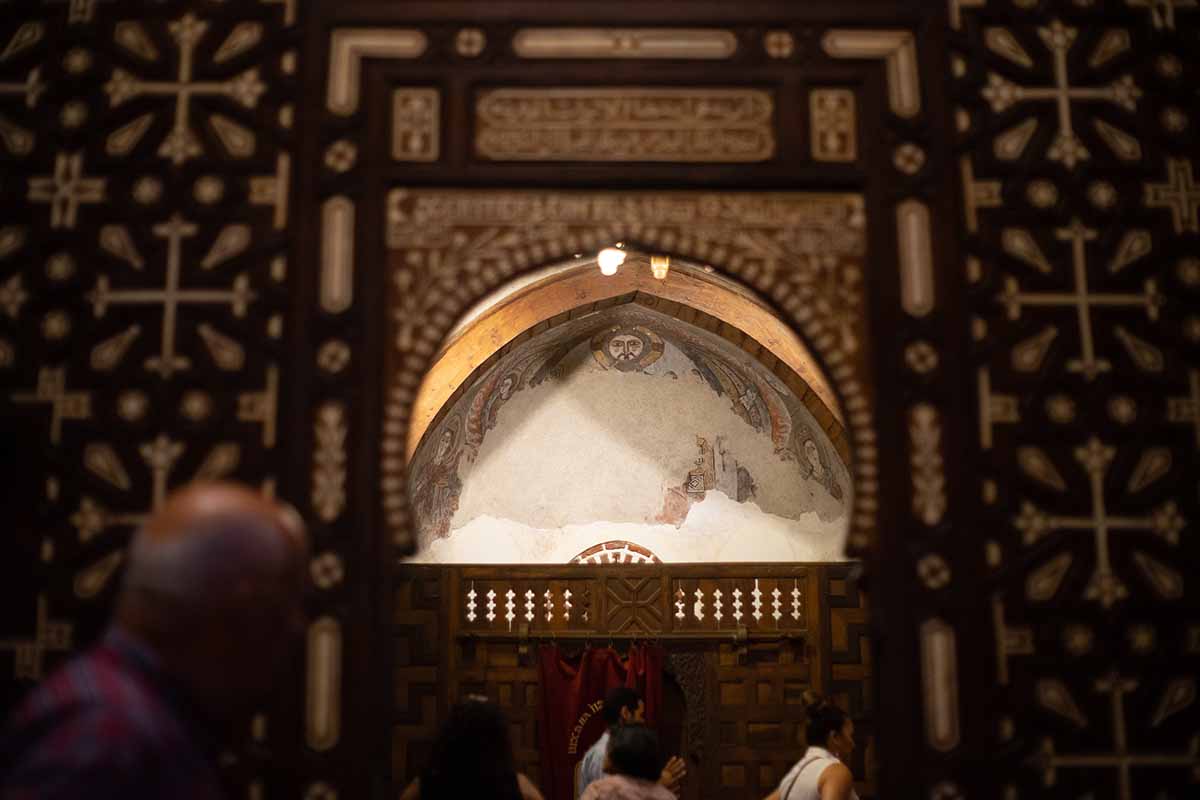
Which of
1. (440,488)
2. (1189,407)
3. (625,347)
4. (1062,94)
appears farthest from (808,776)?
(625,347)

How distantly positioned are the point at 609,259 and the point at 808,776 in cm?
436

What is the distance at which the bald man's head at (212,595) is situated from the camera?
8.22ft

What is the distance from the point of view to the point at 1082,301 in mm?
5145

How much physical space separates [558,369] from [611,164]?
236 inches

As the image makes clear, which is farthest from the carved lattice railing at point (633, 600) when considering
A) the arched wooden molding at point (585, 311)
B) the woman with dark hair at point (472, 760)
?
the woman with dark hair at point (472, 760)

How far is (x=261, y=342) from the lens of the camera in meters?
5.04

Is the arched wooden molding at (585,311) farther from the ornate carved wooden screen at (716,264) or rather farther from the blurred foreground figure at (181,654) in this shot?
the blurred foreground figure at (181,654)

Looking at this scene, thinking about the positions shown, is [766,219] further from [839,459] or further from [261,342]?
[839,459]

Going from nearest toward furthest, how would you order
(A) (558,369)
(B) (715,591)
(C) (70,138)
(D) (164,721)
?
1. (D) (164,721)
2. (C) (70,138)
3. (B) (715,591)
4. (A) (558,369)

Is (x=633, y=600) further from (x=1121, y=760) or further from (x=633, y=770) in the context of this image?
(x=1121, y=760)

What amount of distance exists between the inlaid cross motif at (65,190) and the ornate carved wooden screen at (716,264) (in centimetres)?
2

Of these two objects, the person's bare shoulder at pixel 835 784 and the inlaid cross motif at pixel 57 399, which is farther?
the person's bare shoulder at pixel 835 784

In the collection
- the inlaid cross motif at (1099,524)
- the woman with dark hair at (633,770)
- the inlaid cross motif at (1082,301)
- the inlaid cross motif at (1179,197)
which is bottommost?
the woman with dark hair at (633,770)

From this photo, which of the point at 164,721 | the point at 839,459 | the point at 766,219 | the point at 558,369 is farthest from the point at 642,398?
the point at 164,721
